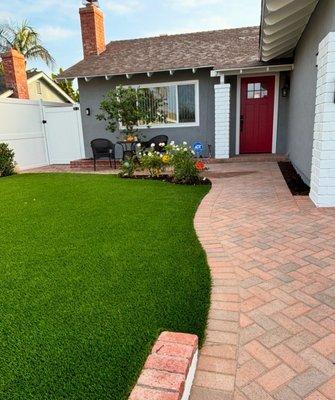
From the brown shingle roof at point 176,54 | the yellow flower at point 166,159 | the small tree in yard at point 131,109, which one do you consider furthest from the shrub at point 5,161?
the yellow flower at point 166,159

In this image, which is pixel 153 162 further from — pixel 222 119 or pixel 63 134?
pixel 63 134

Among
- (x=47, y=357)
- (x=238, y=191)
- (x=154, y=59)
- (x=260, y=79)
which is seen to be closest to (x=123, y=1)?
(x=154, y=59)

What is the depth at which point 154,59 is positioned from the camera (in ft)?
33.6

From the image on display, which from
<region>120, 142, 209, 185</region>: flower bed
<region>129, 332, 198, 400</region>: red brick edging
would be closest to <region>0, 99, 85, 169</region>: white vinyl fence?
<region>120, 142, 209, 185</region>: flower bed

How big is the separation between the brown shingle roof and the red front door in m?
0.83

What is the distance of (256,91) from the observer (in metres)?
9.70

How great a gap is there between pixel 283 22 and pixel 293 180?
9.72 ft

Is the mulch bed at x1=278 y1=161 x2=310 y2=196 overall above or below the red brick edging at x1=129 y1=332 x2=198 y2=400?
below

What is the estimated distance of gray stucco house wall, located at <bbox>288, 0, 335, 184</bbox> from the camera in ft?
15.8

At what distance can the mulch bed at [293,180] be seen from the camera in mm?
5422

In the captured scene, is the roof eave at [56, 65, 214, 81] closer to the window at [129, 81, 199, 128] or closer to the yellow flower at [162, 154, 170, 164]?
the window at [129, 81, 199, 128]

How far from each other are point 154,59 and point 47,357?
10.1 metres

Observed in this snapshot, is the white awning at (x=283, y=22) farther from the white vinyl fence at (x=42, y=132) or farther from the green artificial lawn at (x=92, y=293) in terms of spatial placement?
the white vinyl fence at (x=42, y=132)

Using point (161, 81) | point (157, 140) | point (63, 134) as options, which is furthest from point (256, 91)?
point (63, 134)
